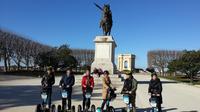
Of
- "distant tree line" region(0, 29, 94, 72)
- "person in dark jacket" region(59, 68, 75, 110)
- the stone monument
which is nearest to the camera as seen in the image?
"person in dark jacket" region(59, 68, 75, 110)

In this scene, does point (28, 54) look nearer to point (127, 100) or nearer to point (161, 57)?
point (161, 57)

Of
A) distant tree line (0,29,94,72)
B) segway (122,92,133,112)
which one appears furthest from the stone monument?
distant tree line (0,29,94,72)

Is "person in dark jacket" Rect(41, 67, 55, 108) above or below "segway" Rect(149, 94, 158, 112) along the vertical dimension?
above

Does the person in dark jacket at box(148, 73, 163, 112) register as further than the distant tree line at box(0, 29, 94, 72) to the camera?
No

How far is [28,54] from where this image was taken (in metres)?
87.3

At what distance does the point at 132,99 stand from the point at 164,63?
372 feet

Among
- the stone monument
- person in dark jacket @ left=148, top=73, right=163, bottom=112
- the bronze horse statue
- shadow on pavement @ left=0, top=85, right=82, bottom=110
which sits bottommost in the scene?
shadow on pavement @ left=0, top=85, right=82, bottom=110

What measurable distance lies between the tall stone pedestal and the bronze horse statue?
1.20 meters

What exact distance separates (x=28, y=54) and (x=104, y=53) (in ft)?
184

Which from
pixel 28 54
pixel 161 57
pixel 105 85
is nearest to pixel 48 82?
pixel 105 85

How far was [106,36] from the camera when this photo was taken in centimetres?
3422

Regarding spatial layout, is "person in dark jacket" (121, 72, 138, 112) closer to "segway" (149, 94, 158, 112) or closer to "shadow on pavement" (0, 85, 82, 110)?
"segway" (149, 94, 158, 112)

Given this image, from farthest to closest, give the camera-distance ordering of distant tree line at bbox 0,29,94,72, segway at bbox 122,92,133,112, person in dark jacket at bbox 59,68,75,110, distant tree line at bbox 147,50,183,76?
distant tree line at bbox 147,50,183,76 < distant tree line at bbox 0,29,94,72 < person in dark jacket at bbox 59,68,75,110 < segway at bbox 122,92,133,112

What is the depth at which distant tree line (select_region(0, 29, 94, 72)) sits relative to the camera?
2884 inches
